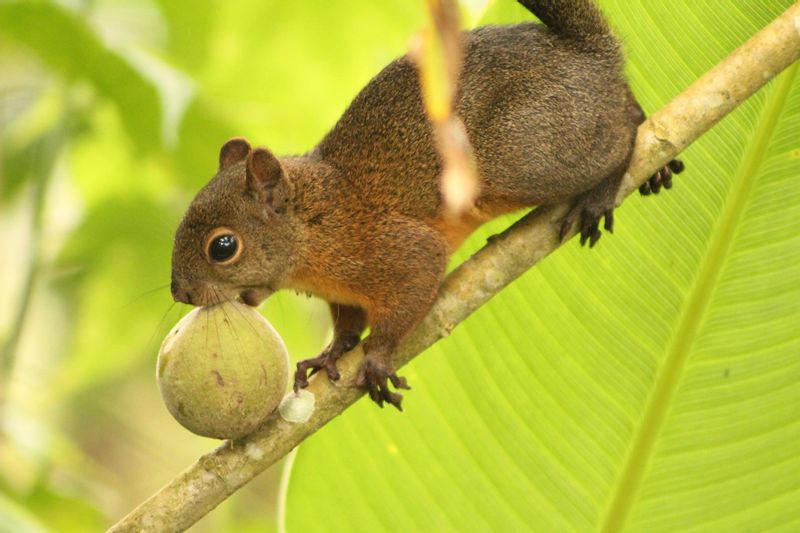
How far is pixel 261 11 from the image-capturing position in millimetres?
4551

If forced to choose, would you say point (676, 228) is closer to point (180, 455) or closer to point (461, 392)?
point (461, 392)

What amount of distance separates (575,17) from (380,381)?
1.33 metres

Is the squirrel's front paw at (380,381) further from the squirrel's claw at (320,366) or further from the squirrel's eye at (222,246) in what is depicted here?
the squirrel's eye at (222,246)

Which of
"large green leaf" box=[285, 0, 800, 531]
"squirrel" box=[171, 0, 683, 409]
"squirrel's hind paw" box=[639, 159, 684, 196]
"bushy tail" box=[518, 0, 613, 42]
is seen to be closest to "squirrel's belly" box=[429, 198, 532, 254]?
"squirrel" box=[171, 0, 683, 409]

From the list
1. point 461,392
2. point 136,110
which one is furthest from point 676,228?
point 136,110

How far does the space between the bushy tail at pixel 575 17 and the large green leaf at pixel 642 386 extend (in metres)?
0.27

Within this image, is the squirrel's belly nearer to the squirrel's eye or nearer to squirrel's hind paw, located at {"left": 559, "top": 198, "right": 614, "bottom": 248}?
squirrel's hind paw, located at {"left": 559, "top": 198, "right": 614, "bottom": 248}

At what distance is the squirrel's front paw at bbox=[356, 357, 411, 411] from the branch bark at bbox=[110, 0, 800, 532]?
0.12 ft

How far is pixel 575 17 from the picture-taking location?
3215mm

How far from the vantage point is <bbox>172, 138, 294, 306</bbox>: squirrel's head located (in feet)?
9.97

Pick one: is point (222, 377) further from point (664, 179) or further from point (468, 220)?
point (664, 179)

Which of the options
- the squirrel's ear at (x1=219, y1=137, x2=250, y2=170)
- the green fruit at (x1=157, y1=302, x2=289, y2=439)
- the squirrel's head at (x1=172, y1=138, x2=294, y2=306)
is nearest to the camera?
the green fruit at (x1=157, y1=302, x2=289, y2=439)

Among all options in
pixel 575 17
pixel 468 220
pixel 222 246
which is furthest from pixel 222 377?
pixel 575 17

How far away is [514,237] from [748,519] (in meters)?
0.93
